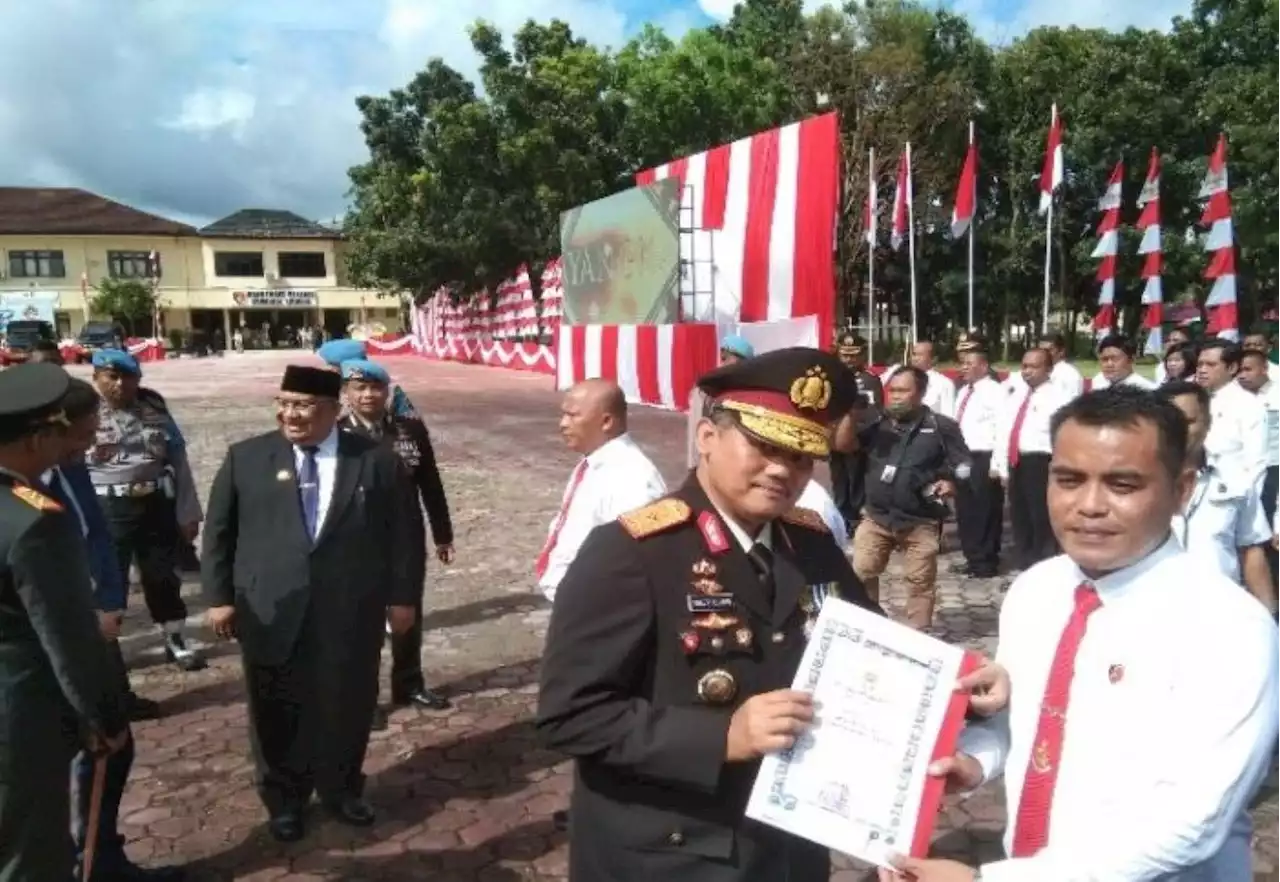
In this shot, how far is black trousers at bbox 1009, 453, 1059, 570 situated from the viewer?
798 centimetres

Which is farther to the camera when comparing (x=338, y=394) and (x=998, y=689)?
(x=338, y=394)

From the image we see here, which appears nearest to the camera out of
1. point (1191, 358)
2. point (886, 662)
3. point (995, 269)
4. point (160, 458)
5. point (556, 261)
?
point (886, 662)

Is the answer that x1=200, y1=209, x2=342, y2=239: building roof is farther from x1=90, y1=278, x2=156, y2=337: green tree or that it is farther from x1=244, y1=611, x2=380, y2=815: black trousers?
x1=244, y1=611, x2=380, y2=815: black trousers

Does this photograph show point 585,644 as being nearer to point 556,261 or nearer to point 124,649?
point 124,649

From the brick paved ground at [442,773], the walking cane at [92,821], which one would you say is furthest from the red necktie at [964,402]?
the walking cane at [92,821]

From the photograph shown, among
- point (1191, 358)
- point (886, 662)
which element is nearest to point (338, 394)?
point (886, 662)

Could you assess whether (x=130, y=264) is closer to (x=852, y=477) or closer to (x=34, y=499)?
(x=852, y=477)

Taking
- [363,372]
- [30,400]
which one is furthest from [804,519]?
[363,372]

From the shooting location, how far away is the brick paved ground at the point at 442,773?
400 centimetres

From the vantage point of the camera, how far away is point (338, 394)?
4156 mm

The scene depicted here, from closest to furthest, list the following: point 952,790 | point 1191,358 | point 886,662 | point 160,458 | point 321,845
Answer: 1. point 886,662
2. point 952,790
3. point 321,845
4. point 160,458
5. point 1191,358

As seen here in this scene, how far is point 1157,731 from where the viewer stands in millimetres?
1628

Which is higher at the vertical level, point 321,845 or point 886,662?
point 886,662

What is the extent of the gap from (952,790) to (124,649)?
19.8 feet
